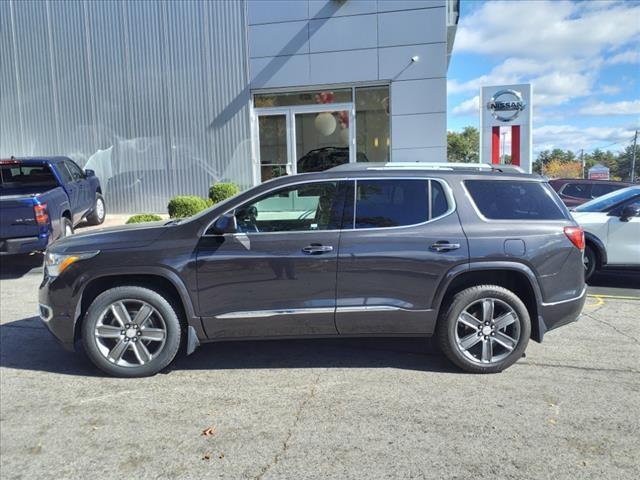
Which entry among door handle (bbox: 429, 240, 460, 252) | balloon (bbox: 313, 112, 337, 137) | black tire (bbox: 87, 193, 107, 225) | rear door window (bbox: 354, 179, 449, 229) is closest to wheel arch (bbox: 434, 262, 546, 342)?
door handle (bbox: 429, 240, 460, 252)

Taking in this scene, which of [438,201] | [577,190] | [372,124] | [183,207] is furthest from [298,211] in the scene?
[372,124]

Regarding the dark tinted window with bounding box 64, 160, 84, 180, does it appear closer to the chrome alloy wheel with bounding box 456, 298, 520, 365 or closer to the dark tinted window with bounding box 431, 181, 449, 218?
the dark tinted window with bounding box 431, 181, 449, 218

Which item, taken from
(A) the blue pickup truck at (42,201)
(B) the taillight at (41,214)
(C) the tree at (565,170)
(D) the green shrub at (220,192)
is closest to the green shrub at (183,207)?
(D) the green shrub at (220,192)

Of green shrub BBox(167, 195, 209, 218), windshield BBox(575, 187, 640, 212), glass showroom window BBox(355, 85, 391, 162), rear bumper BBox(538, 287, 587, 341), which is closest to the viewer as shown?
rear bumper BBox(538, 287, 587, 341)

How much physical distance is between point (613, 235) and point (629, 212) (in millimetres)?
393

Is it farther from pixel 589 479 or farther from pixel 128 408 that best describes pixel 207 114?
pixel 589 479

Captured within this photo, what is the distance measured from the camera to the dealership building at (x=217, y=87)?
14.1m

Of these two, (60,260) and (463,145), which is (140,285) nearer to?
(60,260)

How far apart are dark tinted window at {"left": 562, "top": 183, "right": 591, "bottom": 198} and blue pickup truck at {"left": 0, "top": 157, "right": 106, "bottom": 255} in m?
10.8

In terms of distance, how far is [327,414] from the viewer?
388cm

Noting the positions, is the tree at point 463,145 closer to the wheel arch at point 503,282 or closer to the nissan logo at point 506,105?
the nissan logo at point 506,105

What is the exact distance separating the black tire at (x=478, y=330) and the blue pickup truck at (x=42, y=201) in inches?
273

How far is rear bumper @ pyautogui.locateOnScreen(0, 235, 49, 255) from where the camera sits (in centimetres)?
855

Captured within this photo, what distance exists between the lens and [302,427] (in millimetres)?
3699
